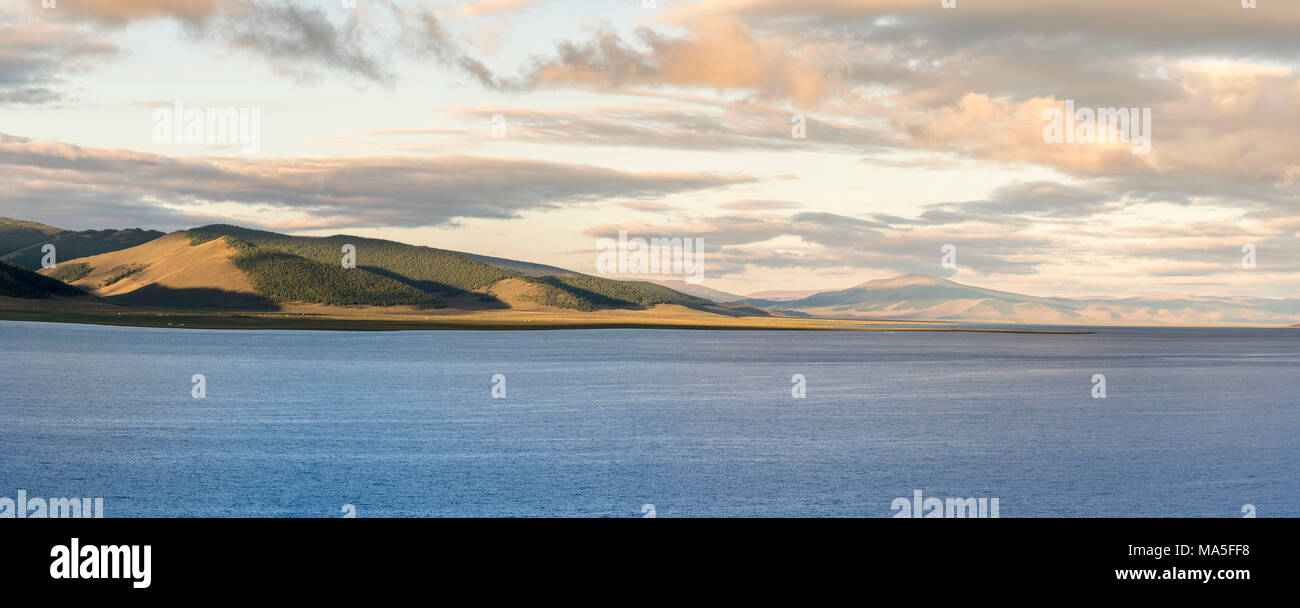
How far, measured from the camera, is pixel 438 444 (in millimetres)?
49938

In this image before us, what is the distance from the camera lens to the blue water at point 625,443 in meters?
36.8

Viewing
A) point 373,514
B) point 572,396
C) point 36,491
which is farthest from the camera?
point 572,396

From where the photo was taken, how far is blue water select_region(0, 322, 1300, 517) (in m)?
36.8

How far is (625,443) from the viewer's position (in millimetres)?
50469

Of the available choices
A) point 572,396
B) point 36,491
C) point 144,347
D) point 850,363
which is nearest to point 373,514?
point 36,491

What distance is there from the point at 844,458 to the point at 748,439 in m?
7.76

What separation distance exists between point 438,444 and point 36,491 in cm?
1809
